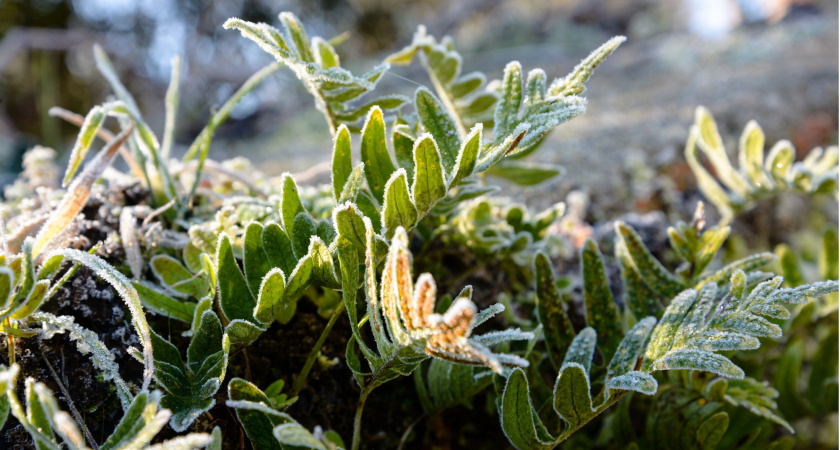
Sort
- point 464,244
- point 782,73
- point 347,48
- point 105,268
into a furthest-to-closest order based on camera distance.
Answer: point 347,48 < point 782,73 < point 464,244 < point 105,268

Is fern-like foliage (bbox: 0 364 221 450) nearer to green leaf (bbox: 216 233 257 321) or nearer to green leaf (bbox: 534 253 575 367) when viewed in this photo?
green leaf (bbox: 216 233 257 321)

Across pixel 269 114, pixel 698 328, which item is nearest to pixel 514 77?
pixel 698 328

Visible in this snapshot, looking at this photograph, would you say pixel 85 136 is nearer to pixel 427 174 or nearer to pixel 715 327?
pixel 427 174

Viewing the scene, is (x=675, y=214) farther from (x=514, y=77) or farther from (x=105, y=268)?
(x=105, y=268)

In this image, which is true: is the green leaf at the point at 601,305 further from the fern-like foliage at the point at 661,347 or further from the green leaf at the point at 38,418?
the green leaf at the point at 38,418

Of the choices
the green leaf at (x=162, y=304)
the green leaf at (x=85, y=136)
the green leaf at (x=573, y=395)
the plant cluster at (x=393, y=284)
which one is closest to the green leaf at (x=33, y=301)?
the plant cluster at (x=393, y=284)

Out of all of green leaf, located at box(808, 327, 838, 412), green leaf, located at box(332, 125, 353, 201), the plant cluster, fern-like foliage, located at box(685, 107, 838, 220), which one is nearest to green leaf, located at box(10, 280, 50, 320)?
the plant cluster
